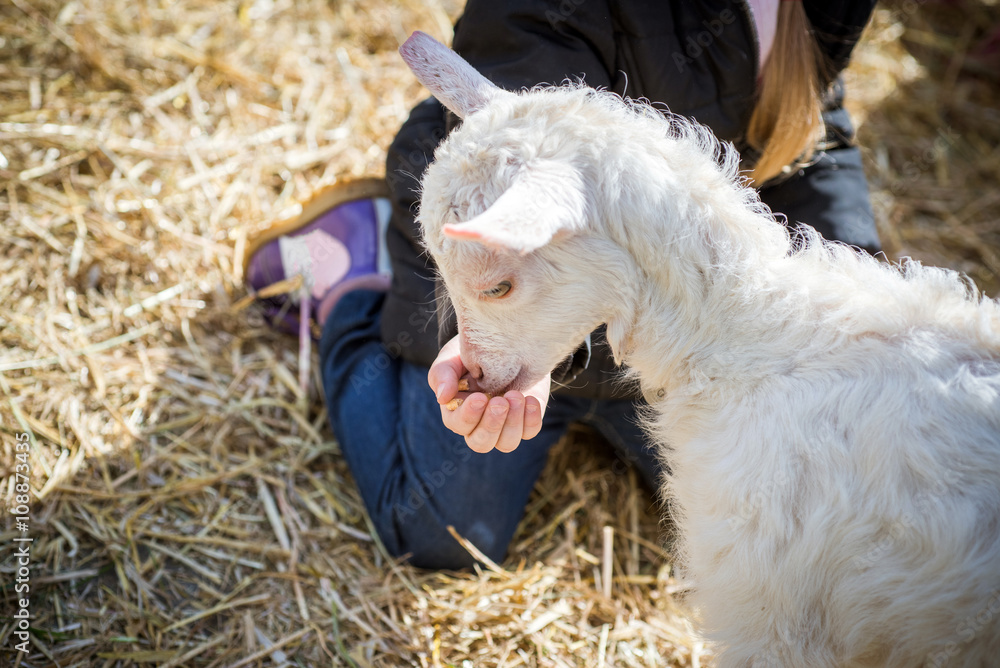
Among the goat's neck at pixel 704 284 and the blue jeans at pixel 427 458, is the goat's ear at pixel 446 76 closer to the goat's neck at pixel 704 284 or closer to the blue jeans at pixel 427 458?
the goat's neck at pixel 704 284

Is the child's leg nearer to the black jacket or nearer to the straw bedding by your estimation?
the straw bedding

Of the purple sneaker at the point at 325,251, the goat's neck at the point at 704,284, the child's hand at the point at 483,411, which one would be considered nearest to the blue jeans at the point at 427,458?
the purple sneaker at the point at 325,251

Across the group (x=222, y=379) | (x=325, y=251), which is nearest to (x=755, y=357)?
(x=325, y=251)

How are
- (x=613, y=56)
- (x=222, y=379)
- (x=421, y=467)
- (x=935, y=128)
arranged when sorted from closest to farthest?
(x=613, y=56), (x=421, y=467), (x=222, y=379), (x=935, y=128)

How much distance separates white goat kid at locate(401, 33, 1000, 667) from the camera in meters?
1.52

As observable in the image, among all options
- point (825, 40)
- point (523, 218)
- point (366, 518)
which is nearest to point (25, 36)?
point (366, 518)

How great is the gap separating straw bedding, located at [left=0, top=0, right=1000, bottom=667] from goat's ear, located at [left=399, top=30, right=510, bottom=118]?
159cm

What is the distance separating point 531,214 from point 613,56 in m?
1.31

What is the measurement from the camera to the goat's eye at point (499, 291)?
1.65 metres

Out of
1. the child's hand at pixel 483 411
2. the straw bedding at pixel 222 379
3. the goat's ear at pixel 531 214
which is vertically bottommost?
the straw bedding at pixel 222 379

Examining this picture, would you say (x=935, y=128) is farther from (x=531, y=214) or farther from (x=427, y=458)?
(x=531, y=214)

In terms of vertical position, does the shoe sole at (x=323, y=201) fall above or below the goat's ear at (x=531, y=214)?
below

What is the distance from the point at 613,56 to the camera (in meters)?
2.39

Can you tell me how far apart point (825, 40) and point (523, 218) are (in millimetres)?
2086
